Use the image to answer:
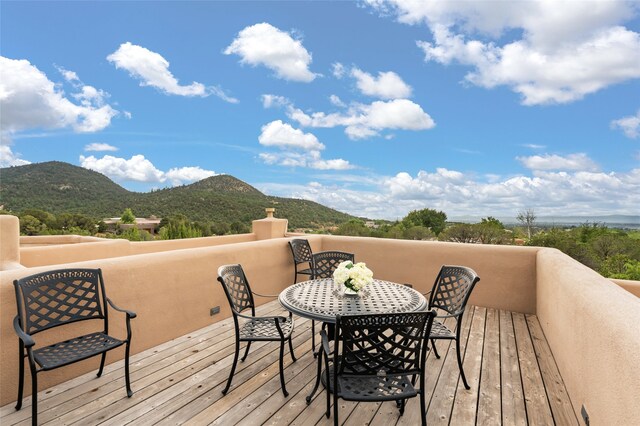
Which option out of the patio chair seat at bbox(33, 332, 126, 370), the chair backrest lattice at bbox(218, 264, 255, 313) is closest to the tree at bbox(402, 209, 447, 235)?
the chair backrest lattice at bbox(218, 264, 255, 313)

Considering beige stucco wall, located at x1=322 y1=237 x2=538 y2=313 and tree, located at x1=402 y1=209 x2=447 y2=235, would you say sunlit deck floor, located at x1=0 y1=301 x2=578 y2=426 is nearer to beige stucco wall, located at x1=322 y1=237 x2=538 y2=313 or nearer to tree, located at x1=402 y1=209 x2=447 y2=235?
beige stucco wall, located at x1=322 y1=237 x2=538 y2=313

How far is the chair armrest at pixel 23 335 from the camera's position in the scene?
1.80 metres

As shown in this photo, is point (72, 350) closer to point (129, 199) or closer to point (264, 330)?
point (264, 330)

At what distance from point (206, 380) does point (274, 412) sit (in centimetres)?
70

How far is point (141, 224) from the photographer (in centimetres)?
2144

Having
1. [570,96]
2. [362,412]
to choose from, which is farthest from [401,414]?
[570,96]

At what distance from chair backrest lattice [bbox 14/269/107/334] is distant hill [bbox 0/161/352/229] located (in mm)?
18006

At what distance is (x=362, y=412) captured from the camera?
2.13 metres

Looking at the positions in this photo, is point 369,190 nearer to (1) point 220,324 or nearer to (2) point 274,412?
(1) point 220,324

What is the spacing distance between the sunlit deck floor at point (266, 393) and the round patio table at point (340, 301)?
0.32m

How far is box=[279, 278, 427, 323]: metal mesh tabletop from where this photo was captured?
2268mm

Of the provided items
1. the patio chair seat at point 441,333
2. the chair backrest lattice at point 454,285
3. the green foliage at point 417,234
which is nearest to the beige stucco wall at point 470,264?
the chair backrest lattice at point 454,285

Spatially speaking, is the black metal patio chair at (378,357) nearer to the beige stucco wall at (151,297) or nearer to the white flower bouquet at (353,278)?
the white flower bouquet at (353,278)

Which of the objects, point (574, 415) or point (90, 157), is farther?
point (90, 157)
